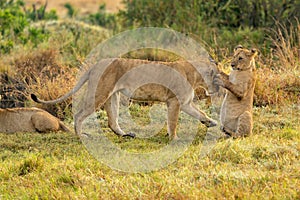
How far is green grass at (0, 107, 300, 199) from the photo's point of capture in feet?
18.6

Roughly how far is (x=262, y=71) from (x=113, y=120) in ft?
11.1

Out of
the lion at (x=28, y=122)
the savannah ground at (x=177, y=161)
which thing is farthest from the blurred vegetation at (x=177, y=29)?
the lion at (x=28, y=122)

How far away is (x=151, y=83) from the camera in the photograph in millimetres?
8500

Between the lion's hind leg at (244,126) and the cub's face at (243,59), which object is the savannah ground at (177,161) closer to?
the lion's hind leg at (244,126)

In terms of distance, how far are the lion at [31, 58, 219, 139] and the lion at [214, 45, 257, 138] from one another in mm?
318

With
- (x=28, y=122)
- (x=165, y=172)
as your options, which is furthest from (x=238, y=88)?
(x=28, y=122)

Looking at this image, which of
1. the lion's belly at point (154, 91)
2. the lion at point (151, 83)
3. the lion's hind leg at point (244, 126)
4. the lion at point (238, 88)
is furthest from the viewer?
the lion's belly at point (154, 91)

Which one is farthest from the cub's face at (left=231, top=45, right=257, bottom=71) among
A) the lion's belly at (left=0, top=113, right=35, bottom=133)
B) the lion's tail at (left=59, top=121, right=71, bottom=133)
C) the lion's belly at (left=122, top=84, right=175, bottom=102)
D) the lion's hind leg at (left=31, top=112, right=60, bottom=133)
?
the lion's belly at (left=0, top=113, right=35, bottom=133)

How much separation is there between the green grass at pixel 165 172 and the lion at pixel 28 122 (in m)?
0.73

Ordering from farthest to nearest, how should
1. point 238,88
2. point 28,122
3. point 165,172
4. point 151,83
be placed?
point 28,122
point 151,83
point 238,88
point 165,172

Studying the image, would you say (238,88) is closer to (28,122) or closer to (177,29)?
(28,122)

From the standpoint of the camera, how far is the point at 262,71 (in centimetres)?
1095

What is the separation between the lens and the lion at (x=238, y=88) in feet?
27.0

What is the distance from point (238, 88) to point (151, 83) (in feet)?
3.87
